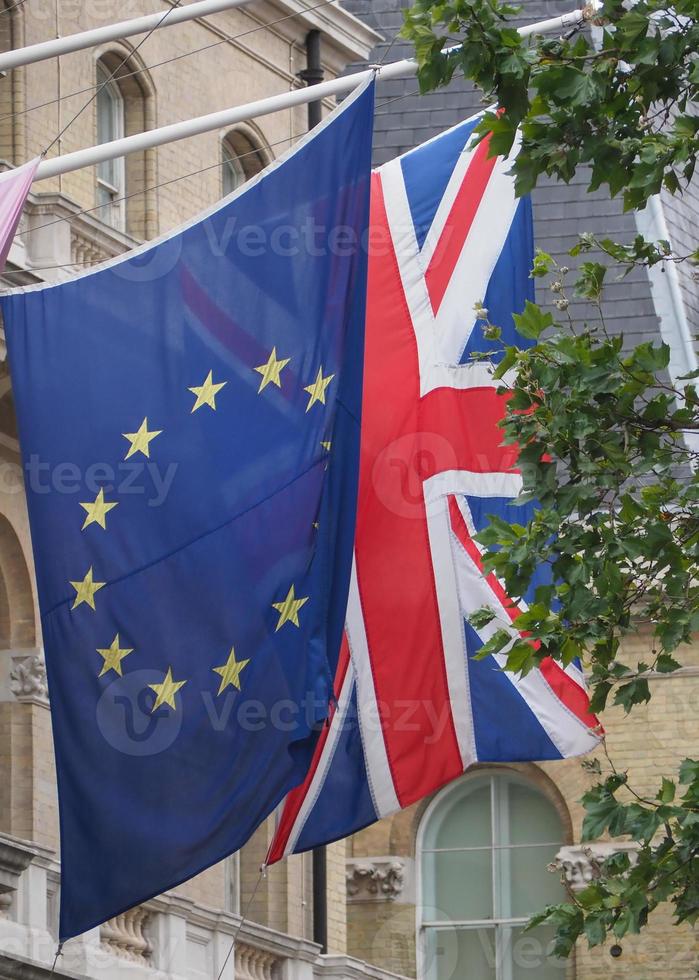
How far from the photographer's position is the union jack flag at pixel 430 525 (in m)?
18.8

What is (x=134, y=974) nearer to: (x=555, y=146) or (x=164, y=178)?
(x=164, y=178)

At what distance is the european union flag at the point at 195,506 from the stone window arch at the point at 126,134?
26.6ft

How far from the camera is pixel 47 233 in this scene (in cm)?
2345

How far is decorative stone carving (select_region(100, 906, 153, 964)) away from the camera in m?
22.7

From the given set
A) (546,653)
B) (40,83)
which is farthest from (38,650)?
(546,653)

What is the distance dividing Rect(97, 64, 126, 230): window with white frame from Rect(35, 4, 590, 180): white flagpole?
5.89 m

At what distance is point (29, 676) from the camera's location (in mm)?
23969

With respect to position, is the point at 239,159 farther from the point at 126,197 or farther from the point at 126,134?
the point at 126,197

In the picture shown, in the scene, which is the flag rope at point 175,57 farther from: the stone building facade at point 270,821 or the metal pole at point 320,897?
the metal pole at point 320,897

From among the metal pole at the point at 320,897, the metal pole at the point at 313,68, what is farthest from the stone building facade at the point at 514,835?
the metal pole at the point at 320,897

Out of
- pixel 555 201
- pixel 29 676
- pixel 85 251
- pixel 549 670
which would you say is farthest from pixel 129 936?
pixel 555 201

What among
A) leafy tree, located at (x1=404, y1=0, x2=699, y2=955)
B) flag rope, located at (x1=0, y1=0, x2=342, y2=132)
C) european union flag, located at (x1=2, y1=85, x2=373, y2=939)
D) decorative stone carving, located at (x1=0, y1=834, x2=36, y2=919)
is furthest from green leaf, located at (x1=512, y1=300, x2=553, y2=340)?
flag rope, located at (x1=0, y1=0, x2=342, y2=132)

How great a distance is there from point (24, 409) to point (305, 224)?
2.24m

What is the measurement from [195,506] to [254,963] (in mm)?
8978
